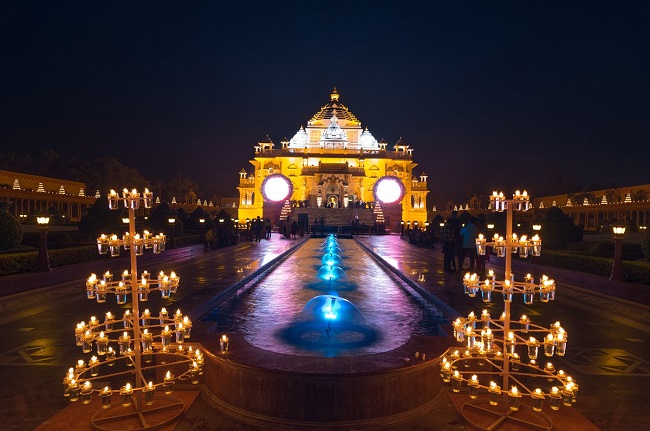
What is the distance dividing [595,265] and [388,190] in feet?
114

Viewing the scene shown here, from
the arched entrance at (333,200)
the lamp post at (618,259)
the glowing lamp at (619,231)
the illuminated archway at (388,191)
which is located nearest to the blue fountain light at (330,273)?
the lamp post at (618,259)

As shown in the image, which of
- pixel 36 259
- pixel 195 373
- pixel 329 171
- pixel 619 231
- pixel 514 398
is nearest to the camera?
pixel 514 398

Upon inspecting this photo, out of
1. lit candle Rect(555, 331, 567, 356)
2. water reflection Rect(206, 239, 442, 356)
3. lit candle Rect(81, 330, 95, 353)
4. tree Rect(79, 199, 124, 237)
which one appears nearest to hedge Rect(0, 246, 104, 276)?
tree Rect(79, 199, 124, 237)

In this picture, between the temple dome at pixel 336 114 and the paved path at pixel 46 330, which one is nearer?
the paved path at pixel 46 330

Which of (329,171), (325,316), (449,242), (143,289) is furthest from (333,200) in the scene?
(143,289)

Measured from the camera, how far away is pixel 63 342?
255 inches

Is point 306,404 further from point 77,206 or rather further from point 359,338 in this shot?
point 77,206

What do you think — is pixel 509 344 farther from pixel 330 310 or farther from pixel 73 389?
pixel 73 389

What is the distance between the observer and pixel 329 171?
5303 cm

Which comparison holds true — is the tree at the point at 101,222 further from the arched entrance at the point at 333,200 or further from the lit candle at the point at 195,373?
the arched entrance at the point at 333,200

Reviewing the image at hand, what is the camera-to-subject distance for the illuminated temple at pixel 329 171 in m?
49.6

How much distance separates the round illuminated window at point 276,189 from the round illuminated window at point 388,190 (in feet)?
29.2

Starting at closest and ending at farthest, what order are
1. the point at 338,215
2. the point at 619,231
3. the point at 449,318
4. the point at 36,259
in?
the point at 449,318, the point at 619,231, the point at 36,259, the point at 338,215

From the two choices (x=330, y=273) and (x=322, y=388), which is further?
(x=330, y=273)
